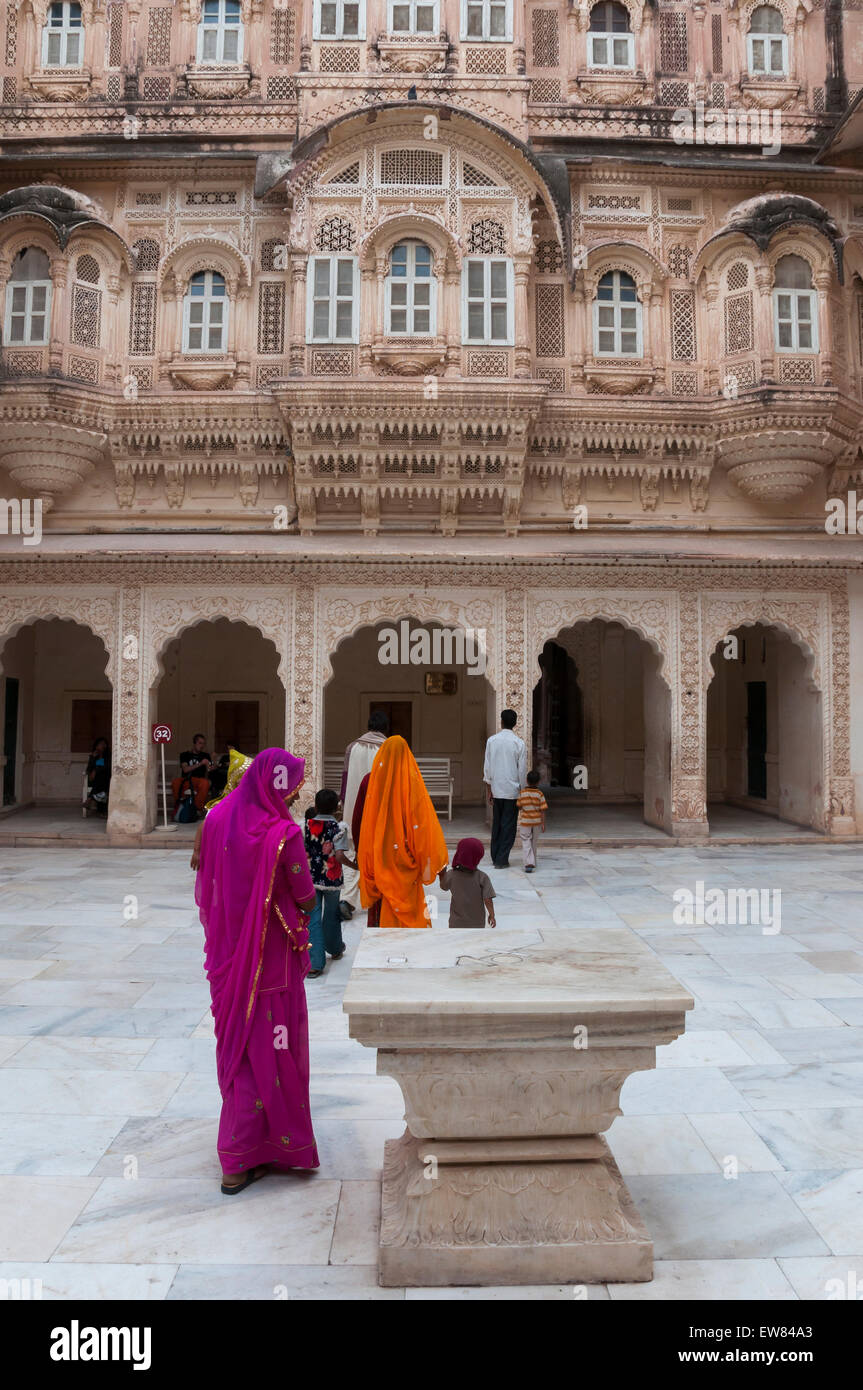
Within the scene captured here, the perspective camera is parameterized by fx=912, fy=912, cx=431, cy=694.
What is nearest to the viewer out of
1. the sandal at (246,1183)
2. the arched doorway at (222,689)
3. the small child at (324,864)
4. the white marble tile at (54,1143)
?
the sandal at (246,1183)

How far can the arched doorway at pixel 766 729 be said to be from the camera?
12.5 meters

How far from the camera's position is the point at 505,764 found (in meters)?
9.71

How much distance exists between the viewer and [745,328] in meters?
11.6

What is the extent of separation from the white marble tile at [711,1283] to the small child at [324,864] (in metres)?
3.40

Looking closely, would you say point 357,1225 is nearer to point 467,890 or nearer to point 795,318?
point 467,890

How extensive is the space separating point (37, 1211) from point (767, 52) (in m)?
15.1

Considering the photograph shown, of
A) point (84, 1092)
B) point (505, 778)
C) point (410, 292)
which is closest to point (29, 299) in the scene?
point (410, 292)

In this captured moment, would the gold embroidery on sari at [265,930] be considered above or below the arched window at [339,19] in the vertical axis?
below

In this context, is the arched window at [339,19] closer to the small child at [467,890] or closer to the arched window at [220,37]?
the arched window at [220,37]

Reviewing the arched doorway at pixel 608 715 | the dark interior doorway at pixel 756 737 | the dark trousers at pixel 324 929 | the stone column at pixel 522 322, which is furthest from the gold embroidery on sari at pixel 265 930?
the dark interior doorway at pixel 756 737

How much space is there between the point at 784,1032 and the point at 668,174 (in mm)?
11175

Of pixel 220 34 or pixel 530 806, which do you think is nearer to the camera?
pixel 530 806

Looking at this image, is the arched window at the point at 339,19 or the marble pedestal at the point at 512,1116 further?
the arched window at the point at 339,19
